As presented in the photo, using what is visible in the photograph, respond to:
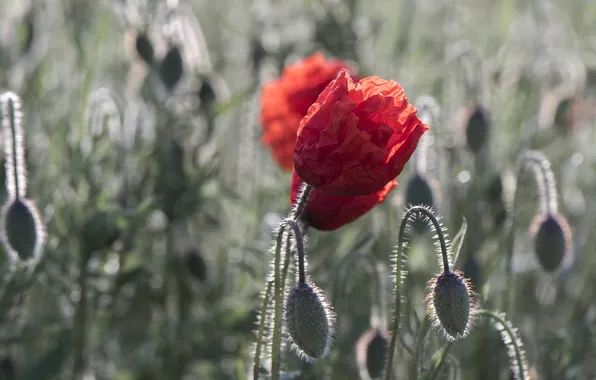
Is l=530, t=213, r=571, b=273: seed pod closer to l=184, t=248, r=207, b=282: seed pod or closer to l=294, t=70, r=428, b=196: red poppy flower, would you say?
l=294, t=70, r=428, b=196: red poppy flower

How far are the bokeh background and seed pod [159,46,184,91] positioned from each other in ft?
0.04

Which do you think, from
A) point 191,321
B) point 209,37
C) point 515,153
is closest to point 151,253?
point 191,321

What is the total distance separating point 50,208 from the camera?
220 cm

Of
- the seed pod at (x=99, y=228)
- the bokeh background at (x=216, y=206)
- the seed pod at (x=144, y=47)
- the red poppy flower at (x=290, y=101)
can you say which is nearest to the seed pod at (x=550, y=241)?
the bokeh background at (x=216, y=206)

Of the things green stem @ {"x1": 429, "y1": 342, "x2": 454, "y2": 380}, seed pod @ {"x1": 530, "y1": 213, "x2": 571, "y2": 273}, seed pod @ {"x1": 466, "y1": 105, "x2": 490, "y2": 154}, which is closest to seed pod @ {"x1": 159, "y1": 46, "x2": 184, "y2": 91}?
seed pod @ {"x1": 466, "y1": 105, "x2": 490, "y2": 154}

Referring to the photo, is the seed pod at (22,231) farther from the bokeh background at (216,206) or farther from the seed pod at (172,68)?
the seed pod at (172,68)

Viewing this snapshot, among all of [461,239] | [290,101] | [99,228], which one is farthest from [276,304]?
[290,101]

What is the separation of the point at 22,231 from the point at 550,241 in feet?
3.45

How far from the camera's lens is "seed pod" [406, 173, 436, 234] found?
→ 6.31 feet

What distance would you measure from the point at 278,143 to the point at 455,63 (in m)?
0.70

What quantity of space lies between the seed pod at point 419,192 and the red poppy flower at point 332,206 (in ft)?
1.34

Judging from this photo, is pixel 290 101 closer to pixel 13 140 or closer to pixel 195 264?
pixel 195 264

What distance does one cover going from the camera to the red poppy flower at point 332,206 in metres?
1.47

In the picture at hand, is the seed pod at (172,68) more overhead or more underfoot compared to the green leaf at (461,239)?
more overhead
